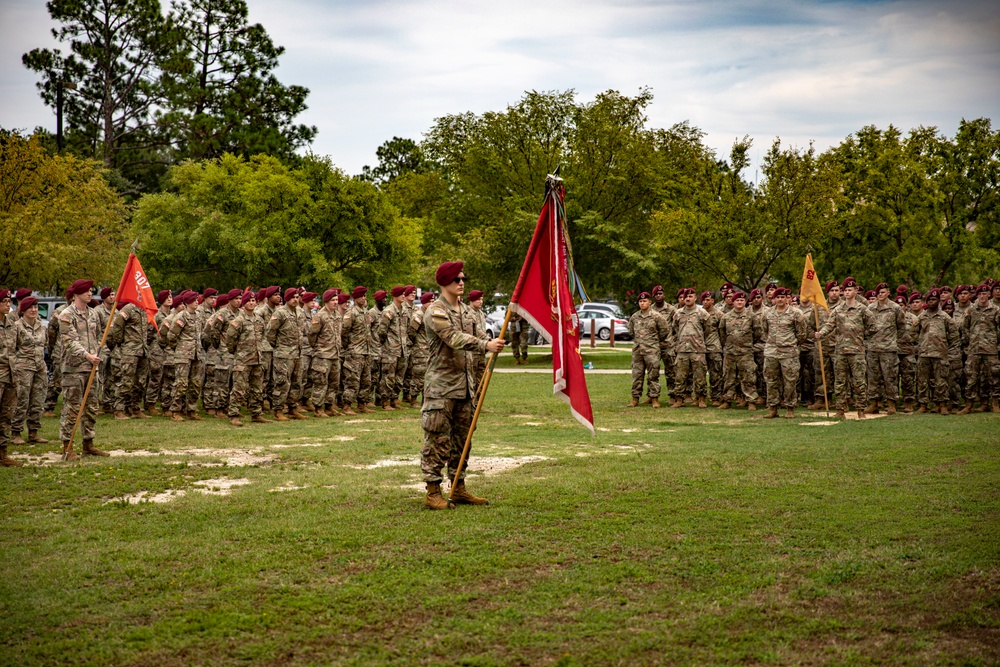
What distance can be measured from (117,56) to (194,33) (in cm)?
426

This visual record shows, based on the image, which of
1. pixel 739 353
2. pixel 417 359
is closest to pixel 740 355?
pixel 739 353

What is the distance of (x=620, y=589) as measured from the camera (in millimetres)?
6895

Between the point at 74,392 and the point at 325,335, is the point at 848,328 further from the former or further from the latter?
the point at 74,392

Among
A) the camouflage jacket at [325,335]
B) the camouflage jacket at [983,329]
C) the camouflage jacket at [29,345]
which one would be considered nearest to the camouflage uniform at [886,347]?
the camouflage jacket at [983,329]

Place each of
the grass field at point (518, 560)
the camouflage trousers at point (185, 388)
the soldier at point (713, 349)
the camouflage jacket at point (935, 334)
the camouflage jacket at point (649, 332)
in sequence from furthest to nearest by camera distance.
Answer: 1. the camouflage jacket at point (649, 332)
2. the soldier at point (713, 349)
3. the camouflage jacket at point (935, 334)
4. the camouflage trousers at point (185, 388)
5. the grass field at point (518, 560)

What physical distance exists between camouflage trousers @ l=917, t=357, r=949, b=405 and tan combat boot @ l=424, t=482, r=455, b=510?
12.5 meters

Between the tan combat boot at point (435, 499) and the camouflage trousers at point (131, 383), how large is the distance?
10289 mm

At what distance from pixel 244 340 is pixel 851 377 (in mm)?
11208

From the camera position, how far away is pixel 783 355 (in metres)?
17.7

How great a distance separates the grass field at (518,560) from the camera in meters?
5.89

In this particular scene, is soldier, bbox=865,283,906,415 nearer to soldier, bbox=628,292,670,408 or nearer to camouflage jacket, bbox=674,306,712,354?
camouflage jacket, bbox=674,306,712,354

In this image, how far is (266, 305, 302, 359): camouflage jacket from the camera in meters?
18.0

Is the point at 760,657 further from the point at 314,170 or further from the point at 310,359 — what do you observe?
the point at 314,170

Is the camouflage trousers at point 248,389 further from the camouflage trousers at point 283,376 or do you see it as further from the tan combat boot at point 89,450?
the tan combat boot at point 89,450
